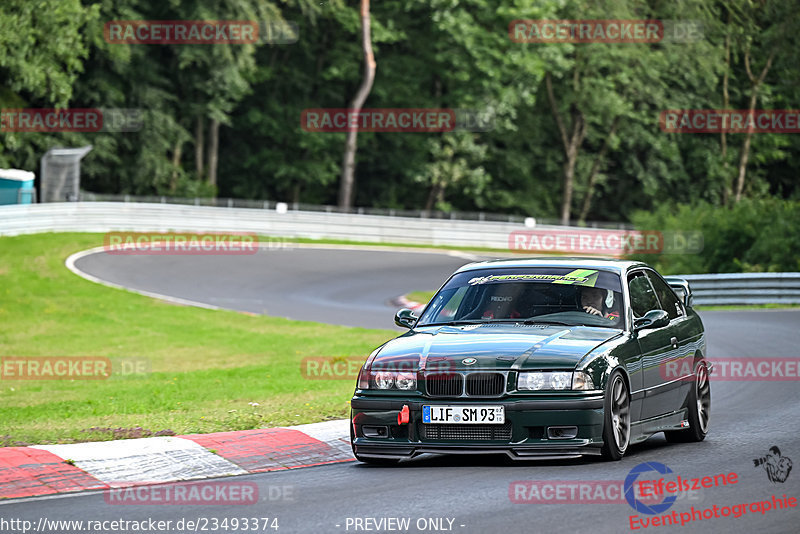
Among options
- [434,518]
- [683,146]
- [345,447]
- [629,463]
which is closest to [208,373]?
[345,447]

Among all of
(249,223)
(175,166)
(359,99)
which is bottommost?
(249,223)

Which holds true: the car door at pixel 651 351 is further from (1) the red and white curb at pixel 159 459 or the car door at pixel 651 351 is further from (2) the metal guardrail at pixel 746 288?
(2) the metal guardrail at pixel 746 288

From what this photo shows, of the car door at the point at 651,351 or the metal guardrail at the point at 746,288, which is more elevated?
the car door at the point at 651,351

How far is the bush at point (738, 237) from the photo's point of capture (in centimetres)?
3356

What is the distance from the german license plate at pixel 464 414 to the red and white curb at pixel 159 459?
1.20 meters

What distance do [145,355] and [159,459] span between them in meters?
13.3

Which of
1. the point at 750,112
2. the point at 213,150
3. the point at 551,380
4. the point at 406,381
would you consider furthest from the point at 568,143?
the point at 551,380

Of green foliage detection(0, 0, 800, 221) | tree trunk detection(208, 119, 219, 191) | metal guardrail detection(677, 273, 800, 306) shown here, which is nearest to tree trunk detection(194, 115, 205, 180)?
green foliage detection(0, 0, 800, 221)

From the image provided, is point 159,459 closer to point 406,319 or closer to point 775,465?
point 406,319

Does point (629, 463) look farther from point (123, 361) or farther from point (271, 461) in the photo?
point (123, 361)

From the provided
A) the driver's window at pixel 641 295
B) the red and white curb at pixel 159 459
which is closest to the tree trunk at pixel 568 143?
the driver's window at pixel 641 295

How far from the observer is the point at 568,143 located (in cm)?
6494

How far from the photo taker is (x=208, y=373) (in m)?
18.0

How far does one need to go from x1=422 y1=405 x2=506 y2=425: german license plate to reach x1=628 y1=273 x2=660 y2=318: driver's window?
6.21 feet
